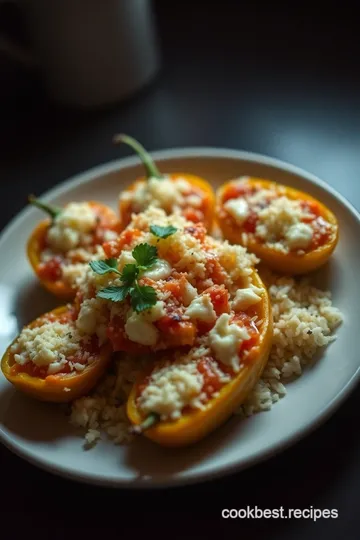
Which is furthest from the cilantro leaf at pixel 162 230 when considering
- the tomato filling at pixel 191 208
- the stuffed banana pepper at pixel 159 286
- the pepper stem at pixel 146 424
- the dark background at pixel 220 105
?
the dark background at pixel 220 105

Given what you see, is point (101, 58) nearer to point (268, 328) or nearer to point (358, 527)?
point (268, 328)

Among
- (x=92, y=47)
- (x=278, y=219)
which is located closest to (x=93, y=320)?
(x=278, y=219)

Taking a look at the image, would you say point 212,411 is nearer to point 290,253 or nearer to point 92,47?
point 290,253

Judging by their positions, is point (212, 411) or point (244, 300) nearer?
point (212, 411)

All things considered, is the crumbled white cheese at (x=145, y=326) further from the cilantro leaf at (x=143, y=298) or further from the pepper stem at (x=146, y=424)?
the pepper stem at (x=146, y=424)

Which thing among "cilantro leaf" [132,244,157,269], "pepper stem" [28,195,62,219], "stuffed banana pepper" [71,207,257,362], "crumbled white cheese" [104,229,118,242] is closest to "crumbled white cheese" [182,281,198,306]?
"stuffed banana pepper" [71,207,257,362]

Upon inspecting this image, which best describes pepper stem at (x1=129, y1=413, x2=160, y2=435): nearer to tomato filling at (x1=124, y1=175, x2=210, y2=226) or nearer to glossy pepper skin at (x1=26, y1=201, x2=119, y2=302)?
glossy pepper skin at (x1=26, y1=201, x2=119, y2=302)
